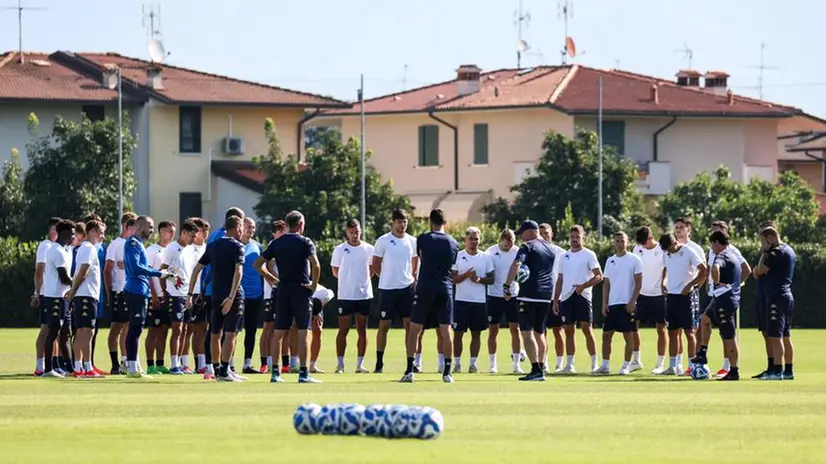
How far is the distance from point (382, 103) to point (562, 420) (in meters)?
64.9

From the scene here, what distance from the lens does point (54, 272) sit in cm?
2602

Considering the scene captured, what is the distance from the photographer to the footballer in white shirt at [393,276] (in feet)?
91.8

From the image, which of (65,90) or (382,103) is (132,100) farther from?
(382,103)

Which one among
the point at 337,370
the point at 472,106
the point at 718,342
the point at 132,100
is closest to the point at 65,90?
the point at 132,100

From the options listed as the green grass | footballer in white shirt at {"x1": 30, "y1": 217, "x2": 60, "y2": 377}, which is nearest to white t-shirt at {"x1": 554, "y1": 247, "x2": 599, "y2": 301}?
the green grass

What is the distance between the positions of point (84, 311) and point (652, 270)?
A: 28.1 ft

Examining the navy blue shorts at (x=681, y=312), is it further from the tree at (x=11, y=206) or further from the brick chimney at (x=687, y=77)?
the brick chimney at (x=687, y=77)

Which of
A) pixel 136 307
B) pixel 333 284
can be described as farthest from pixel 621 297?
pixel 333 284

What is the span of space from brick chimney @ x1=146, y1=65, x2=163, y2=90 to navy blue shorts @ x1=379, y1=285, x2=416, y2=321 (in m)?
44.2

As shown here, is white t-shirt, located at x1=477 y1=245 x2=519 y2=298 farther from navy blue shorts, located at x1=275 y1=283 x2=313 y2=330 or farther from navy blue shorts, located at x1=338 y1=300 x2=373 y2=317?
navy blue shorts, located at x1=275 y1=283 x2=313 y2=330

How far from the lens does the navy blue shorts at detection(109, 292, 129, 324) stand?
26.5m

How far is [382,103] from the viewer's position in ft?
271

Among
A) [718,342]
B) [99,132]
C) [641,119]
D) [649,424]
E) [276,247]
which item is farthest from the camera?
[641,119]

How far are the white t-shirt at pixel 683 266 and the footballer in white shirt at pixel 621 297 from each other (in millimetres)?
827
